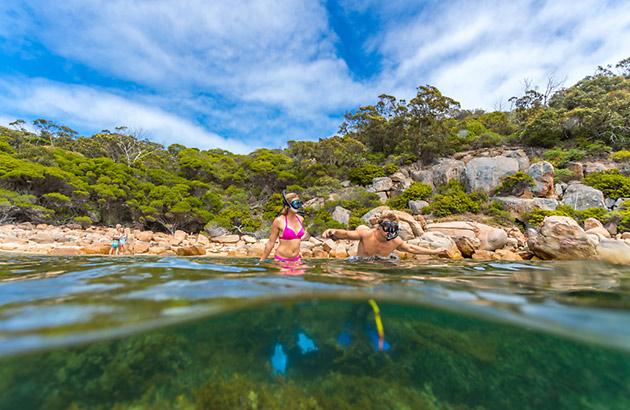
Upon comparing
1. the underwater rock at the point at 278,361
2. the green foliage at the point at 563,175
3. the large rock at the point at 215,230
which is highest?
the green foliage at the point at 563,175

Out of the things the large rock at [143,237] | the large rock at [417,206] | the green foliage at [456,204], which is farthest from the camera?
the large rock at [417,206]

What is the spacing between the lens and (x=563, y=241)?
6.01 metres

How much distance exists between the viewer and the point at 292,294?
251cm

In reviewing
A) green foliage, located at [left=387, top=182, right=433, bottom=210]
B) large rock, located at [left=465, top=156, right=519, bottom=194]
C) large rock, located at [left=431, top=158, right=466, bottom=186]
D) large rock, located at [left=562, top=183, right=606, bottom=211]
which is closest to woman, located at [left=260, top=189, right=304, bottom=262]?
green foliage, located at [left=387, top=182, right=433, bottom=210]

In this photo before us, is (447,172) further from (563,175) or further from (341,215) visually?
(341,215)

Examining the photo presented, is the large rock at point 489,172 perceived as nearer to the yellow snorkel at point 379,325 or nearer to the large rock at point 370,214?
the large rock at point 370,214

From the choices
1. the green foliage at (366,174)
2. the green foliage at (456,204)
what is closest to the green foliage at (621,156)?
the green foliage at (456,204)

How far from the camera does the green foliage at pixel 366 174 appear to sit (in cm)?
2173

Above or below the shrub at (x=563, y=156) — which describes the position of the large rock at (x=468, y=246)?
below

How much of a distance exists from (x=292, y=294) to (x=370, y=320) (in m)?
0.83

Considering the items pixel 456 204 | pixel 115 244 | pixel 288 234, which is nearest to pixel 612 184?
pixel 456 204

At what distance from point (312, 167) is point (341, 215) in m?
8.25

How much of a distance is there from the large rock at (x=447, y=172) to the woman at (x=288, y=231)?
746 inches

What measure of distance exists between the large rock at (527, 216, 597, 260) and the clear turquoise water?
4.35 m
